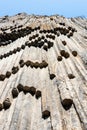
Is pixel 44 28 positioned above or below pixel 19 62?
below

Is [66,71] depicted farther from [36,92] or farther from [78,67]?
[36,92]

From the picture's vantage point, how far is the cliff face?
867 cm

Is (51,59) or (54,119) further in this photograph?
(51,59)

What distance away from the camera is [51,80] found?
470 inches

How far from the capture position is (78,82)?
11336 mm

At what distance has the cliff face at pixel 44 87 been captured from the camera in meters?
8.67

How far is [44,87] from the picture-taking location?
11.3m

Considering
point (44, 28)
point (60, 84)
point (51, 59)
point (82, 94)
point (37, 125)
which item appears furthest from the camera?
point (44, 28)

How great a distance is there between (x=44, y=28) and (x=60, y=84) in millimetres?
12407

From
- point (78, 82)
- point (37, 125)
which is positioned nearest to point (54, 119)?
point (37, 125)

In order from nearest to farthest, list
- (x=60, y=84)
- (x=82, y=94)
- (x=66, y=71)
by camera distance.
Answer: (x=82, y=94), (x=60, y=84), (x=66, y=71)

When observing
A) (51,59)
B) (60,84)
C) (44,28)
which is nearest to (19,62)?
(51,59)

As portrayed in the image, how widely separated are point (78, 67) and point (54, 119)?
16.3ft

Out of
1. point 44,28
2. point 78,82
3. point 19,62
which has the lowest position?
point 44,28
